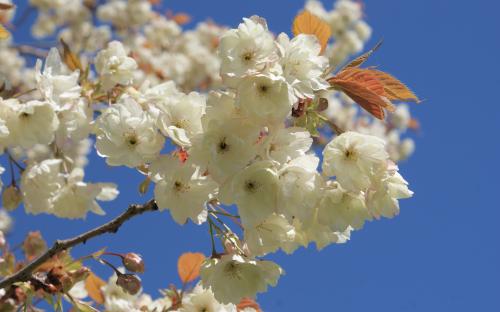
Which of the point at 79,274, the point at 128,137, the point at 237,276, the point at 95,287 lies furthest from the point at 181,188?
the point at 95,287

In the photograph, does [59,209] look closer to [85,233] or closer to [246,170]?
[85,233]

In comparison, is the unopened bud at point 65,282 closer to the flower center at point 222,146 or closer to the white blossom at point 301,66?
the flower center at point 222,146

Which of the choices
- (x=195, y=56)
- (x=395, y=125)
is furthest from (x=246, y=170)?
(x=395, y=125)

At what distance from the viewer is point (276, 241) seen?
5.08 ft

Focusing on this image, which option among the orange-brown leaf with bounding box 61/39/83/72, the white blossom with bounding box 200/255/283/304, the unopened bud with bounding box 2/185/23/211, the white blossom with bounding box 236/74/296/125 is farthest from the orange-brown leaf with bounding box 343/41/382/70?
the unopened bud with bounding box 2/185/23/211

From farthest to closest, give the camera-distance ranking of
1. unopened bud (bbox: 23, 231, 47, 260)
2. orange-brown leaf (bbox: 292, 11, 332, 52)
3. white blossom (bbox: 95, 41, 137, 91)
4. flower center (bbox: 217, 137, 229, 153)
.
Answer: unopened bud (bbox: 23, 231, 47, 260) < white blossom (bbox: 95, 41, 137, 91) < orange-brown leaf (bbox: 292, 11, 332, 52) < flower center (bbox: 217, 137, 229, 153)

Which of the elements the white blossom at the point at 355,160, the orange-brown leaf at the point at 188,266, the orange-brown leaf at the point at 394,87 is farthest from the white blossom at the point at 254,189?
the orange-brown leaf at the point at 188,266

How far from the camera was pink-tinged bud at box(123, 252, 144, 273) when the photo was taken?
1.88 metres

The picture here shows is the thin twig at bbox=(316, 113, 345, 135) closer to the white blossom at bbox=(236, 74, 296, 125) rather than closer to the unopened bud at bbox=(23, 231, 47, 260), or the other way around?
the white blossom at bbox=(236, 74, 296, 125)

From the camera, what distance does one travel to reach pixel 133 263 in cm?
188

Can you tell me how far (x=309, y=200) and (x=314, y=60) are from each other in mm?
307

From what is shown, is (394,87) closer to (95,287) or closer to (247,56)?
(247,56)

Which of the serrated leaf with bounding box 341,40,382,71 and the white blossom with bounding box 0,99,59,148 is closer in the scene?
the serrated leaf with bounding box 341,40,382,71

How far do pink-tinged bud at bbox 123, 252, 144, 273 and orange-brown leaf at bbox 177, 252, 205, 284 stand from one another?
1.03 ft
